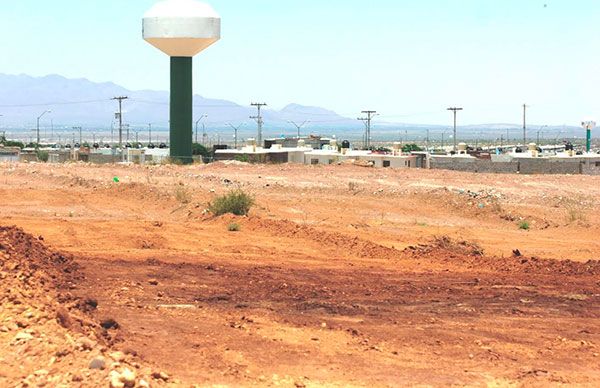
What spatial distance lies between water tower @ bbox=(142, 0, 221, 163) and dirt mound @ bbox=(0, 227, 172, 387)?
55871 millimetres

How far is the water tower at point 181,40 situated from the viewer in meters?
70.2

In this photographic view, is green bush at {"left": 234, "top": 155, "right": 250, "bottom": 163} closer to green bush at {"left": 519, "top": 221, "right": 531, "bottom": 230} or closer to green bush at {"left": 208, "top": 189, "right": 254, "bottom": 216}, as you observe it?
green bush at {"left": 519, "top": 221, "right": 531, "bottom": 230}

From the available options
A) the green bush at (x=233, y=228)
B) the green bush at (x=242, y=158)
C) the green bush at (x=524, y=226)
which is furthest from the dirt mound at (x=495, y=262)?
the green bush at (x=242, y=158)

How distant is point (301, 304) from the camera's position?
46.8 feet

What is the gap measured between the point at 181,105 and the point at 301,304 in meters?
60.1

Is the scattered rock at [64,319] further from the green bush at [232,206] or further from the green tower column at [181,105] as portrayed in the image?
the green tower column at [181,105]

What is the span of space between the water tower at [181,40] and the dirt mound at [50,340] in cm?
5587

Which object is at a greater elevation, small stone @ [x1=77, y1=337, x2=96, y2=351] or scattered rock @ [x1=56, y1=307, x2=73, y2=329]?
scattered rock @ [x1=56, y1=307, x2=73, y2=329]

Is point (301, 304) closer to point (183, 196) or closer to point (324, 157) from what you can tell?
point (183, 196)

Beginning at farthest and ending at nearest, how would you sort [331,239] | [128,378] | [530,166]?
1. [530,166]
2. [331,239]
3. [128,378]

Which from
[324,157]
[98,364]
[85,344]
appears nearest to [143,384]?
[98,364]

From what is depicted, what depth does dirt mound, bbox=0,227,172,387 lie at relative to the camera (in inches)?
360

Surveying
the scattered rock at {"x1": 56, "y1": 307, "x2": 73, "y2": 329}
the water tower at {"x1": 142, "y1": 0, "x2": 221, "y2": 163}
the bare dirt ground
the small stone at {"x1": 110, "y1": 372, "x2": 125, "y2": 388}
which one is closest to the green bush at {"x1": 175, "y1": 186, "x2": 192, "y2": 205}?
the bare dirt ground

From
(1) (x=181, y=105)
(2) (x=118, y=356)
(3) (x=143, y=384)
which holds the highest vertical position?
(1) (x=181, y=105)
